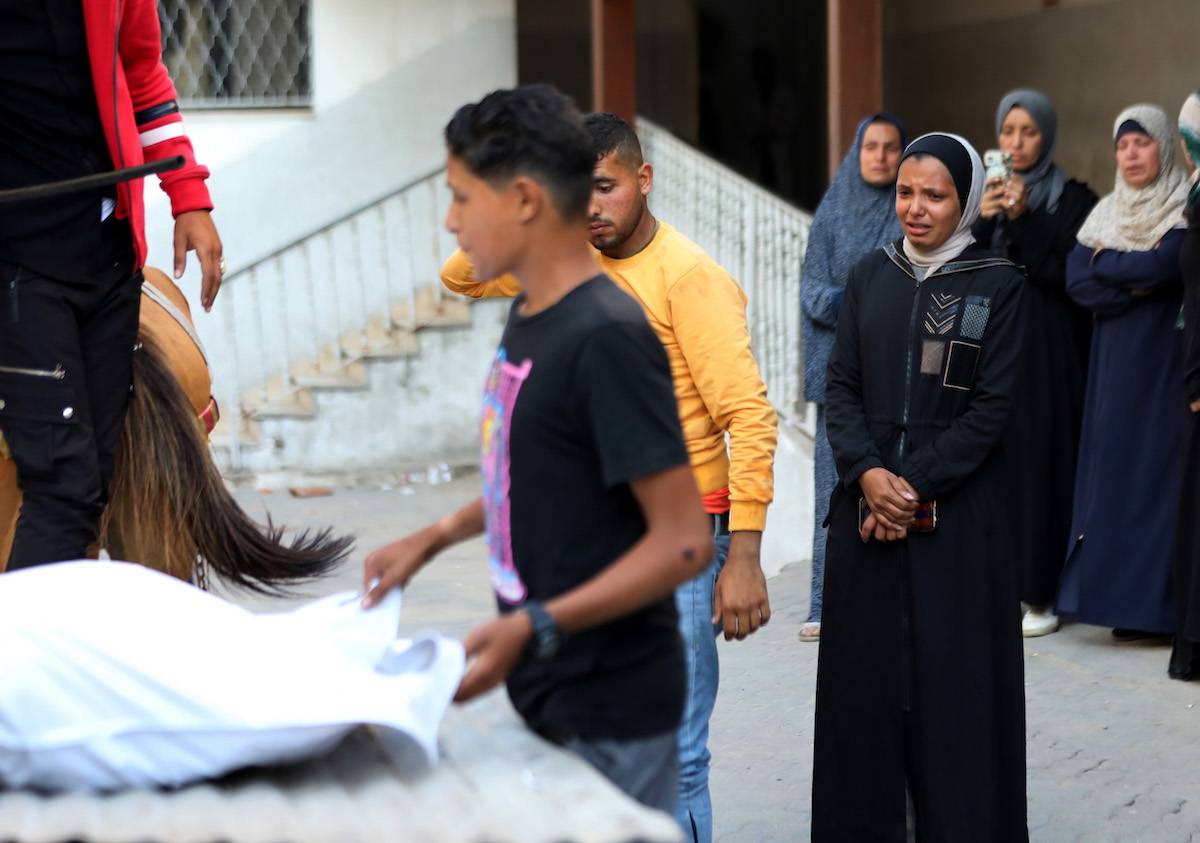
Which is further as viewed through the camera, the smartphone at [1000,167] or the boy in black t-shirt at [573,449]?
the smartphone at [1000,167]

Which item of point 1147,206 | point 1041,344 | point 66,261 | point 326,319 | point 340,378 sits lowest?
point 340,378

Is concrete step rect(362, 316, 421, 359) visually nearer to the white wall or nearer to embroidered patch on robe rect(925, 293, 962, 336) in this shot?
the white wall

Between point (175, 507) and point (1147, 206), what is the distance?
12.4 feet

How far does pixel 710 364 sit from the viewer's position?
3.27 metres

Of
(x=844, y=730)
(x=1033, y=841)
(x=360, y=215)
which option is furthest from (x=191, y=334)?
(x=360, y=215)

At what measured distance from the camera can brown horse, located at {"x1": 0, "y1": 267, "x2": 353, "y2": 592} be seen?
11.1 ft

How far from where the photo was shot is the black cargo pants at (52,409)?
3053 millimetres

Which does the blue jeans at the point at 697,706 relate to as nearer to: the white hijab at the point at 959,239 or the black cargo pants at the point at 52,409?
the white hijab at the point at 959,239

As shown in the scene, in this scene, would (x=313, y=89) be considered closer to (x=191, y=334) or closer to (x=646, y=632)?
(x=191, y=334)

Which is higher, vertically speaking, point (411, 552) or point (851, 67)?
point (851, 67)

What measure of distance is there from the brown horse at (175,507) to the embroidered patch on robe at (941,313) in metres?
1.40

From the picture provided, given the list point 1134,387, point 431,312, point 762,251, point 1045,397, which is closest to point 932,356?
point 1134,387

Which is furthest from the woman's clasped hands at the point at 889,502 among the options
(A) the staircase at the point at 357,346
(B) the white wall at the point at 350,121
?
(B) the white wall at the point at 350,121

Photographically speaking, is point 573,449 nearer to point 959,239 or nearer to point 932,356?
point 932,356
